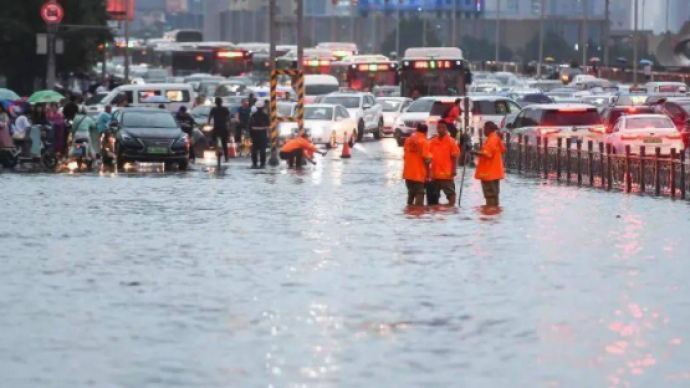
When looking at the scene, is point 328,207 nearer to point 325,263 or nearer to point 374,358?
point 325,263

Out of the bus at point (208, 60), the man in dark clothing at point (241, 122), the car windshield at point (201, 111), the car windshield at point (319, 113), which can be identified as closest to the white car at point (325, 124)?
the car windshield at point (319, 113)

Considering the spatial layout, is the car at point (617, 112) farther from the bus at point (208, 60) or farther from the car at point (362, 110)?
the bus at point (208, 60)

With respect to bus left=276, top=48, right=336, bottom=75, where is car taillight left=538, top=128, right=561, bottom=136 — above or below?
below

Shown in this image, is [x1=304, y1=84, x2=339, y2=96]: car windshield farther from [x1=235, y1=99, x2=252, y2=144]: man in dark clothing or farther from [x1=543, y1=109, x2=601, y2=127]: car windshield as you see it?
[x1=543, y1=109, x2=601, y2=127]: car windshield

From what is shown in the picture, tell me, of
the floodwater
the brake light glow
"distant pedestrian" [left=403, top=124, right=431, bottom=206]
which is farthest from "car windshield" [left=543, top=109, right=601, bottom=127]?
the brake light glow

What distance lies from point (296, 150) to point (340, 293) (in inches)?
1078

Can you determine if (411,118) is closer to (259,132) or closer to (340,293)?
(259,132)

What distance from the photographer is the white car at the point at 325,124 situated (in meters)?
57.0

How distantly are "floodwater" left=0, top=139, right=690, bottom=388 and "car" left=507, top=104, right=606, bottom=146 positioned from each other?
1246cm

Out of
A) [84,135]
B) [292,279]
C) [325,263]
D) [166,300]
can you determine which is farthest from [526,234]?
[84,135]

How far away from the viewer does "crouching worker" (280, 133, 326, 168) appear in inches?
1801

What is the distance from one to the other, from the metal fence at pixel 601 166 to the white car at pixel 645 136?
0.29m

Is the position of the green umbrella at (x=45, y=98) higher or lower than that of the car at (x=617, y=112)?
higher

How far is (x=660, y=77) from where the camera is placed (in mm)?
109438
